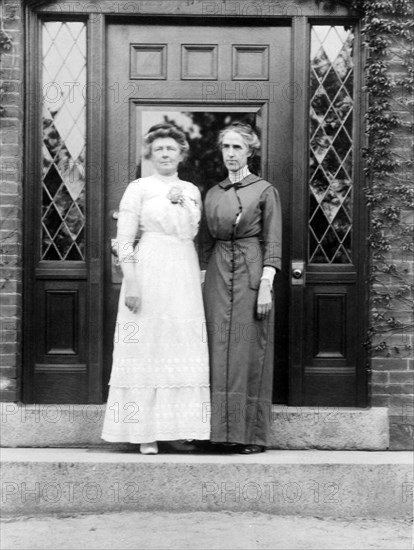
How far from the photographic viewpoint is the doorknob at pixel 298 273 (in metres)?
6.07

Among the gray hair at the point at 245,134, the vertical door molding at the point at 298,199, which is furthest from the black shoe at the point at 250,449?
the gray hair at the point at 245,134

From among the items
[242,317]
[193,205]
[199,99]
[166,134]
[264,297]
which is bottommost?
[242,317]

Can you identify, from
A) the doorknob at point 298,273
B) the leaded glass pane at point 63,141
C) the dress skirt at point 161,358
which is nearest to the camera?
the dress skirt at point 161,358

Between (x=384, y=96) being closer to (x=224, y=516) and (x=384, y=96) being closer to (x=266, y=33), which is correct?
(x=266, y=33)

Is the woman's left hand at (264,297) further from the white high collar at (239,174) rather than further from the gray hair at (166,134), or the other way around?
the gray hair at (166,134)

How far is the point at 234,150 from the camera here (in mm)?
5703

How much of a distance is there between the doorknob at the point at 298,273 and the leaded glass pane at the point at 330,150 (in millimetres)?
132

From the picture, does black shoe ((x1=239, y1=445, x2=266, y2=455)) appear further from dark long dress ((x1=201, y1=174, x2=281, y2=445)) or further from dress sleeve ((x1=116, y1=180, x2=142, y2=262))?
dress sleeve ((x1=116, y1=180, x2=142, y2=262))

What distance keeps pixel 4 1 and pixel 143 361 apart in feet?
8.32

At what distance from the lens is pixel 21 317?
606cm

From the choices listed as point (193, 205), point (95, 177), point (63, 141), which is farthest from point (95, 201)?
point (193, 205)

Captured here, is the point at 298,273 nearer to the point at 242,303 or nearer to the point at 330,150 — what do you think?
the point at 242,303

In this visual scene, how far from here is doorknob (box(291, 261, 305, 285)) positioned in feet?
19.9

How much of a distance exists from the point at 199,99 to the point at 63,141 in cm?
97
